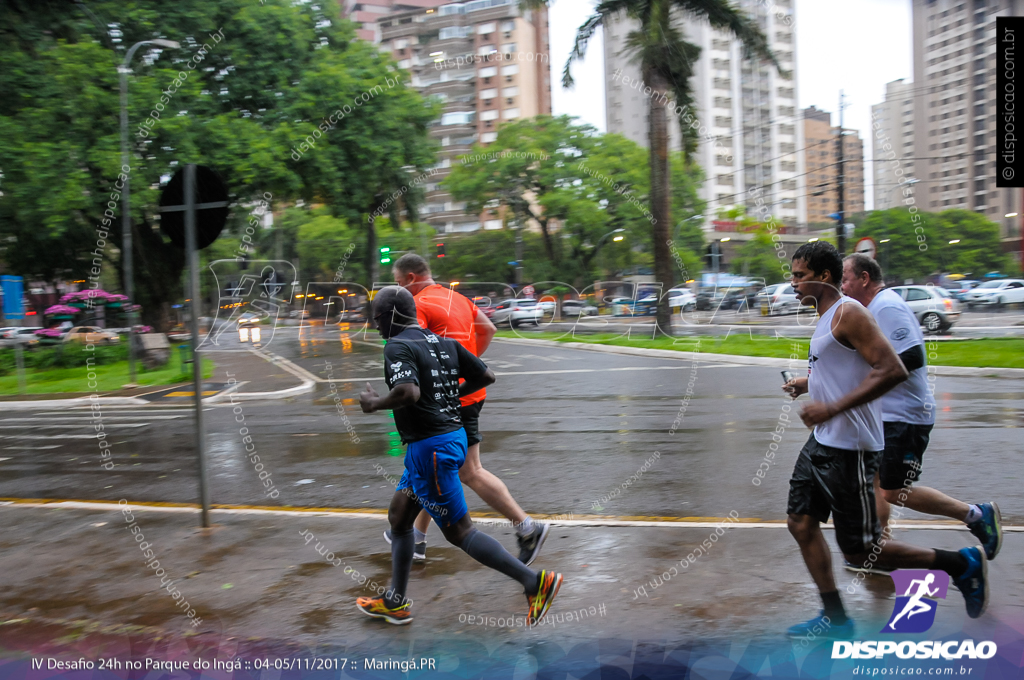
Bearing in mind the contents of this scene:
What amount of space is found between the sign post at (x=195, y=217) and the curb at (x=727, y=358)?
13705 millimetres

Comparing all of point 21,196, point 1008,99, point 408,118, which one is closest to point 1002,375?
point 1008,99

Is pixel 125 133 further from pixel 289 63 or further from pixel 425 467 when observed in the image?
pixel 425 467

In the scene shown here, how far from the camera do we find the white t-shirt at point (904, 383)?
14.0 ft

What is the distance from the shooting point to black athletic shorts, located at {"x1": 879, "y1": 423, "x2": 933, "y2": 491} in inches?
169

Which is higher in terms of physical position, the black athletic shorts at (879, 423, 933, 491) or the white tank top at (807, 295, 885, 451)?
the white tank top at (807, 295, 885, 451)

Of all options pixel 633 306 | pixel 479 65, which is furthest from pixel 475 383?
pixel 479 65

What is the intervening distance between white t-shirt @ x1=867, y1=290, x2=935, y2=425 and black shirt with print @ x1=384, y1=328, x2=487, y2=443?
7.53 ft

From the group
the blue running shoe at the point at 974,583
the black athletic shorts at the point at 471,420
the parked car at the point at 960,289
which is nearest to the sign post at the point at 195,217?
the black athletic shorts at the point at 471,420

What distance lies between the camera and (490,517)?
5.84 meters

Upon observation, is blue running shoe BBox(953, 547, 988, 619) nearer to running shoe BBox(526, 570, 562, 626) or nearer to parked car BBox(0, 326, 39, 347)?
running shoe BBox(526, 570, 562, 626)

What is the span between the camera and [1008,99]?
19.0 feet

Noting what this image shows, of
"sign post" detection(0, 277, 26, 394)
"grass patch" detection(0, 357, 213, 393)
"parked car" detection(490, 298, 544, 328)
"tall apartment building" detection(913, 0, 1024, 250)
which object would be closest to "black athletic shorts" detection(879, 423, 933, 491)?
"tall apartment building" detection(913, 0, 1024, 250)

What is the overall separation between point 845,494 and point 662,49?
68.5 feet

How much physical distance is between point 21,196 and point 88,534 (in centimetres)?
1610
